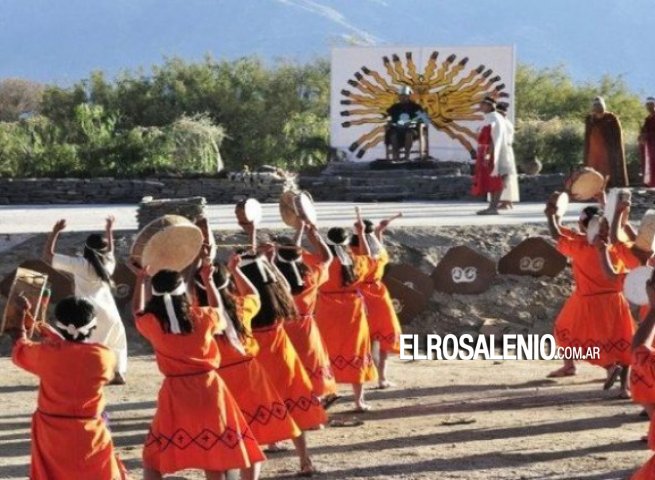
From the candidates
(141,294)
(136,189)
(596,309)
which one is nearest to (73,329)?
(141,294)

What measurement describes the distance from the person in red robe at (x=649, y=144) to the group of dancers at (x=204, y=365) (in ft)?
34.1

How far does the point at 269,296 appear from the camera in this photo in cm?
775

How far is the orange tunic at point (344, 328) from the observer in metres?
9.68

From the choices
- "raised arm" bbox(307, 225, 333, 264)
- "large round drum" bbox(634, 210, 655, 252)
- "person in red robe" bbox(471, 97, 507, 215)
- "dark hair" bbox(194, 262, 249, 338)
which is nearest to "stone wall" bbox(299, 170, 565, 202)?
"person in red robe" bbox(471, 97, 507, 215)

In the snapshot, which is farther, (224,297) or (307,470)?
(307,470)

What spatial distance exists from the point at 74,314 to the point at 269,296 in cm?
158

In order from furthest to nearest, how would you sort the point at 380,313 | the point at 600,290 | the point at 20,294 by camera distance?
the point at 380,313
the point at 600,290
the point at 20,294

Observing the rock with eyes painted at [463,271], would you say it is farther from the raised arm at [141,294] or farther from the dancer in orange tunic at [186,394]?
the dancer in orange tunic at [186,394]

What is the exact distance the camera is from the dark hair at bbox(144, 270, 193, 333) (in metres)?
6.57

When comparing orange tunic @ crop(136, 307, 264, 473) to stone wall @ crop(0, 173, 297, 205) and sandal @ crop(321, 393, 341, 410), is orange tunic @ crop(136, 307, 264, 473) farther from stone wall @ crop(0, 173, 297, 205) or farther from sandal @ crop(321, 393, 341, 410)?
stone wall @ crop(0, 173, 297, 205)

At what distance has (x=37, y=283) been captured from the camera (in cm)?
888

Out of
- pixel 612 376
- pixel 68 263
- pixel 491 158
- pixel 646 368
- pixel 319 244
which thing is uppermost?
pixel 491 158

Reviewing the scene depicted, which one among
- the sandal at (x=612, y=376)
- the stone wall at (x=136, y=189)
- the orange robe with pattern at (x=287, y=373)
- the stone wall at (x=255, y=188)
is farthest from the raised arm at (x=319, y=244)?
the stone wall at (x=255, y=188)

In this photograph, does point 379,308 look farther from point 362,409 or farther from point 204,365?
point 204,365
